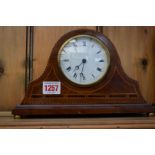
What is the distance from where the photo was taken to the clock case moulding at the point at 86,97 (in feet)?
3.08

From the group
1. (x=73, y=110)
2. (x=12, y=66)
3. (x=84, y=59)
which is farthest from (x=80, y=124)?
(x=12, y=66)

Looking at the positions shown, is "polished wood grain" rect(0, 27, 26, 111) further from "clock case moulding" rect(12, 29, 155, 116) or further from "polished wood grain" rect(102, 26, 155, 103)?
"polished wood grain" rect(102, 26, 155, 103)

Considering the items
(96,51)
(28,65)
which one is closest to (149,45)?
(96,51)

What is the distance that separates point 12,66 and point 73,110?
1.03 feet

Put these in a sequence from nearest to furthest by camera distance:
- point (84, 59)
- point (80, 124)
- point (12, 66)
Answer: point (80, 124) < point (84, 59) < point (12, 66)

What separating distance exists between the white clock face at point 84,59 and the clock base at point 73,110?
9 cm

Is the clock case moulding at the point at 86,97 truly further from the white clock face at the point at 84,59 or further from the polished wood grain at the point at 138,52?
the polished wood grain at the point at 138,52

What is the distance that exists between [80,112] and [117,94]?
135 millimetres

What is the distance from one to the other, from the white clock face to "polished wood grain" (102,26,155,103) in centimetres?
15

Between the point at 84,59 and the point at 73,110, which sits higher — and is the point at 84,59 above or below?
above

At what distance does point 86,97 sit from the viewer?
3.14 feet

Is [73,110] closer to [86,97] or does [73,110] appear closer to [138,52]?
[86,97]

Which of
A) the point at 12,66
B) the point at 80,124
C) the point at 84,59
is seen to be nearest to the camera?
the point at 80,124

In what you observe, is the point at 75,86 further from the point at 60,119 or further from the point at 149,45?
the point at 149,45
